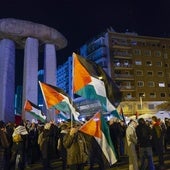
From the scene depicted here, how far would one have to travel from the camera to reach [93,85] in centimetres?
827

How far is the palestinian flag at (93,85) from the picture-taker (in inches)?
323

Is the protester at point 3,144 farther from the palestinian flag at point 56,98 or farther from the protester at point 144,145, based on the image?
the protester at point 144,145

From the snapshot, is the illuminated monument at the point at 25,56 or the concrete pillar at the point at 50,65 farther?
the concrete pillar at the point at 50,65

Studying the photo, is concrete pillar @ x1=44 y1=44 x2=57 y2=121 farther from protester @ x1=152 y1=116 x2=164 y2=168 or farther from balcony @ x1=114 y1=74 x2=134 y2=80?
balcony @ x1=114 y1=74 x2=134 y2=80

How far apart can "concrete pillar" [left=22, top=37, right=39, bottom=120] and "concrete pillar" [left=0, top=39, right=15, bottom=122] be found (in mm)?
1768

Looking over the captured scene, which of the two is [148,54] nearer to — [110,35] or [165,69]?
[165,69]

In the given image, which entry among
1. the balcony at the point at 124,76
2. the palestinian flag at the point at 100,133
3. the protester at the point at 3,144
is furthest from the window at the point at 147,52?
the palestinian flag at the point at 100,133

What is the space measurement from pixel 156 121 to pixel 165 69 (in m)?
53.9

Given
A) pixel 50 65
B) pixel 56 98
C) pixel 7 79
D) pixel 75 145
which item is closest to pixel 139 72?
pixel 50 65

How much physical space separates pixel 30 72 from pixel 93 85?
26195 millimetres

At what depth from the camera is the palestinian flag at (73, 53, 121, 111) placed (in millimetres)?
8195

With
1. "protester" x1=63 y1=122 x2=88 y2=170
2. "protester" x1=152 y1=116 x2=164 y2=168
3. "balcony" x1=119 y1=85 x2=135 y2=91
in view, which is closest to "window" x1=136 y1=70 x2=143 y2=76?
"balcony" x1=119 y1=85 x2=135 y2=91


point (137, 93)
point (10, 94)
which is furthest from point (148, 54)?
point (10, 94)

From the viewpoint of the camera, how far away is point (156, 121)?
10.6m
